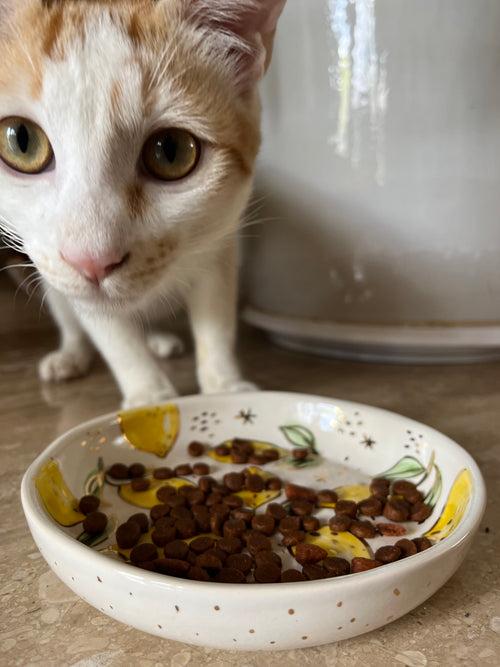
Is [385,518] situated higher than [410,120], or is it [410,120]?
[410,120]

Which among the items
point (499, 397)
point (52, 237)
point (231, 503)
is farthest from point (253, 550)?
point (499, 397)

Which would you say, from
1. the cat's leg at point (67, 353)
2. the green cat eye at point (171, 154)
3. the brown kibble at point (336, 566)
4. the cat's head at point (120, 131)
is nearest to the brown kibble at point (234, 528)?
the brown kibble at point (336, 566)

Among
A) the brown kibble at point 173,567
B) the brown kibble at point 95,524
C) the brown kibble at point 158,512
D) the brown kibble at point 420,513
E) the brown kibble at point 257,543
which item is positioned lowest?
the brown kibble at point 420,513

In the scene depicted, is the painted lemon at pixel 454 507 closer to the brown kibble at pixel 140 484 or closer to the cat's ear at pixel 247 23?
the brown kibble at pixel 140 484

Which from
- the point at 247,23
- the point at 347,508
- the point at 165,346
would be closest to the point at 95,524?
the point at 347,508

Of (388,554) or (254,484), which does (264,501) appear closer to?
(254,484)

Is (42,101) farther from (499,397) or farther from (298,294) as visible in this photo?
(499,397)

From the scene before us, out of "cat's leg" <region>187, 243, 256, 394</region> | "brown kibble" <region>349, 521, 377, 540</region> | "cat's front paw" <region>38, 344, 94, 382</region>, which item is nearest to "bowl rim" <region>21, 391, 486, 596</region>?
"brown kibble" <region>349, 521, 377, 540</region>
